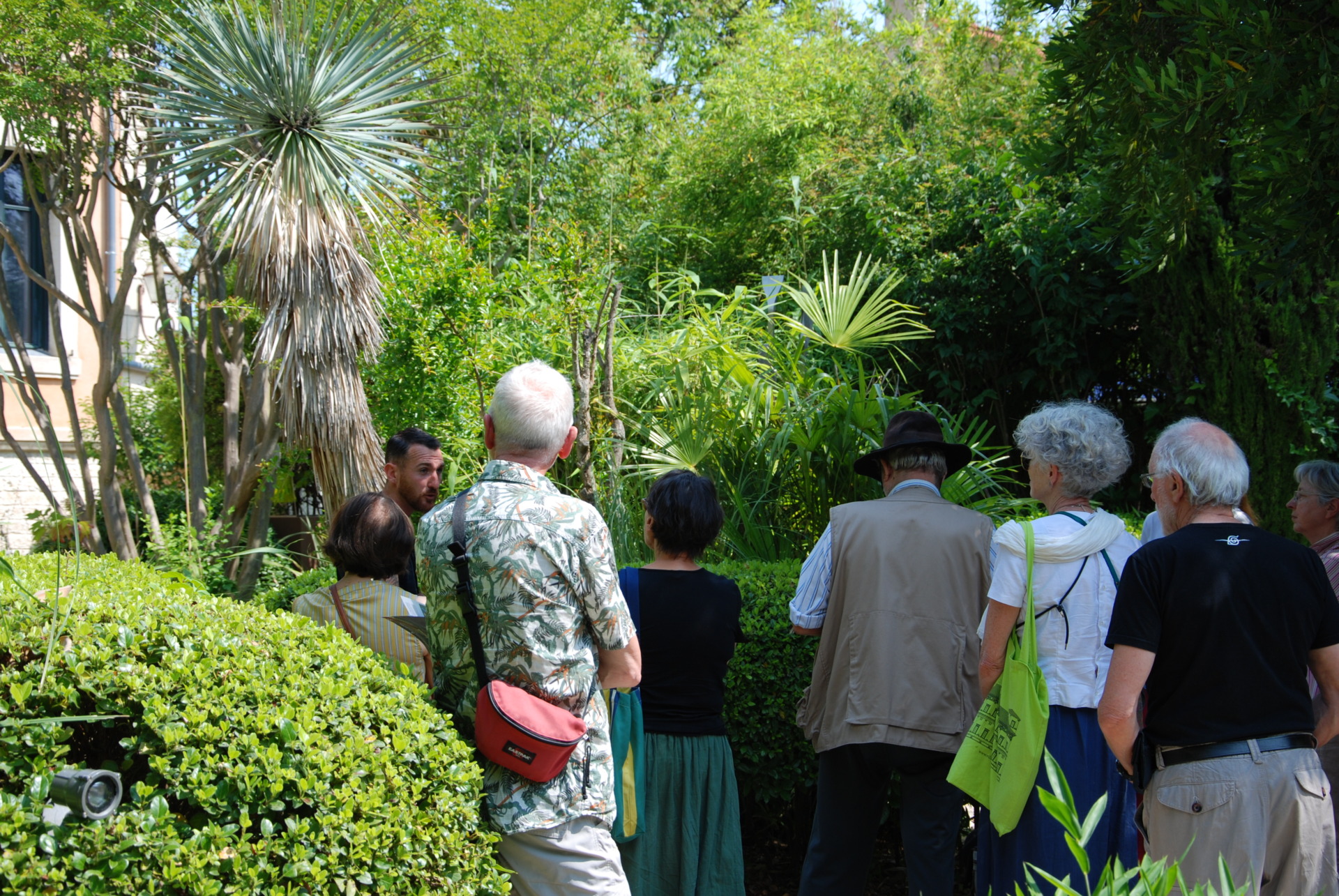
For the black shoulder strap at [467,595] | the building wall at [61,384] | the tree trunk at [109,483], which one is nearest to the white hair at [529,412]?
the black shoulder strap at [467,595]

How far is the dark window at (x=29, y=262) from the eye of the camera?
1065cm

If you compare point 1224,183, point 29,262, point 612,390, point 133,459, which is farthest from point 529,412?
point 29,262

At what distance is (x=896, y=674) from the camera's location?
338 centimetres

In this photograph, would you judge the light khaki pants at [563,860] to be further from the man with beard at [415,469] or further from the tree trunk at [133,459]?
the tree trunk at [133,459]

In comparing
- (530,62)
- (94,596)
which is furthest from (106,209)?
(94,596)

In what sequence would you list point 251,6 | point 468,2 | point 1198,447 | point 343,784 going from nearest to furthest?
point 343,784
point 1198,447
point 251,6
point 468,2

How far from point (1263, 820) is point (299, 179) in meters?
6.76

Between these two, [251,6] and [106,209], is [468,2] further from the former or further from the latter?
[106,209]

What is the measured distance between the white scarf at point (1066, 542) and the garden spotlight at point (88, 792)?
2383 millimetres

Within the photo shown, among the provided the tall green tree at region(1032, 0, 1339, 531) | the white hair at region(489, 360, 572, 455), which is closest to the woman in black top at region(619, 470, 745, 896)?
the white hair at region(489, 360, 572, 455)

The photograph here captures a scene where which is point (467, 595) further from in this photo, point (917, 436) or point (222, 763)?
point (917, 436)

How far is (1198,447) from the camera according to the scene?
9.31ft

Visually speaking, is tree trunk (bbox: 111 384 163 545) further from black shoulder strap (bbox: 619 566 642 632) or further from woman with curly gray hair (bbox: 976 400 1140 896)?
woman with curly gray hair (bbox: 976 400 1140 896)

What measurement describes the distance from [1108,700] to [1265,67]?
8.46ft
